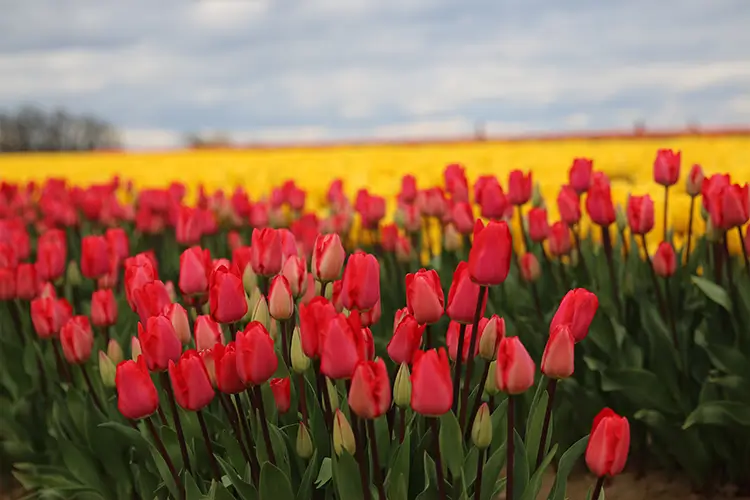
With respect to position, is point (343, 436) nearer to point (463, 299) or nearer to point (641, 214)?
point (463, 299)

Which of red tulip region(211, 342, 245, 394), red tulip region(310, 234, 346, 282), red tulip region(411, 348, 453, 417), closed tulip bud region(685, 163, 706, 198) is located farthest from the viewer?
closed tulip bud region(685, 163, 706, 198)

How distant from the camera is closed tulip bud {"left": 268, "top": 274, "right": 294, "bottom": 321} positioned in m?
1.67

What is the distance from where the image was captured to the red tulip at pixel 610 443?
4.73 feet

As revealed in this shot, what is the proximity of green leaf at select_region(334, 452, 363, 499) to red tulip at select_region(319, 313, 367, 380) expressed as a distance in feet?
0.83

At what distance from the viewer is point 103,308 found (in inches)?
96.9

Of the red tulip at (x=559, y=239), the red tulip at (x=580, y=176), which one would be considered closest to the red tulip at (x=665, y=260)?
the red tulip at (x=559, y=239)

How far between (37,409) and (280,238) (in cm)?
177

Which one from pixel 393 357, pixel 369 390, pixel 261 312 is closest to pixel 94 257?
pixel 261 312

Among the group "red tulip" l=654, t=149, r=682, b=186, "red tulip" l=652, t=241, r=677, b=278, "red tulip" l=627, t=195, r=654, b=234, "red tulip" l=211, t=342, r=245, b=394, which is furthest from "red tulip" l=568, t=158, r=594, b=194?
"red tulip" l=211, t=342, r=245, b=394

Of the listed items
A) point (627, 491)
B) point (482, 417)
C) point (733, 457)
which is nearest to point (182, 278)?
point (482, 417)

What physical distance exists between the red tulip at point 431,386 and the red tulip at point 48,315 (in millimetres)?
1572

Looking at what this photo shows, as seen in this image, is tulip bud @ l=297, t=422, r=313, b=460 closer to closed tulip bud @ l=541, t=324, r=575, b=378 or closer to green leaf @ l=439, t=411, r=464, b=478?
green leaf @ l=439, t=411, r=464, b=478

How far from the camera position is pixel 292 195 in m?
4.57

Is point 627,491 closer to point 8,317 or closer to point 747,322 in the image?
point 747,322
